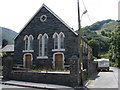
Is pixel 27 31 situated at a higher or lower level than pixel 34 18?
lower

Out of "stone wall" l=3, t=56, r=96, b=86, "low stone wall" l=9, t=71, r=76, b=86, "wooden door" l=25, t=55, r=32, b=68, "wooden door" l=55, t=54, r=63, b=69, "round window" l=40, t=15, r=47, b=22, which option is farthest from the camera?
"wooden door" l=25, t=55, r=32, b=68

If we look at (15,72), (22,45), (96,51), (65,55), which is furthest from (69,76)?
(96,51)

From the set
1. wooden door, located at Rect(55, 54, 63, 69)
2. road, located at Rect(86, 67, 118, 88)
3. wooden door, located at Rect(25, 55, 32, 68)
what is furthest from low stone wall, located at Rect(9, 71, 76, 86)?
wooden door, located at Rect(25, 55, 32, 68)

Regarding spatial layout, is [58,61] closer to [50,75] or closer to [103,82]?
[50,75]

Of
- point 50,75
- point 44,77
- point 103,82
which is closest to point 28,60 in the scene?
point 44,77

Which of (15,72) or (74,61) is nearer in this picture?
(74,61)

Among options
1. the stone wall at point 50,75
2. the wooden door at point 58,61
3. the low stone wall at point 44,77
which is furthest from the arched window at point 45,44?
the low stone wall at point 44,77

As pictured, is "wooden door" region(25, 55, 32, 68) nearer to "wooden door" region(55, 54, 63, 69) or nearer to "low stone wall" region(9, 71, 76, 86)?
"wooden door" region(55, 54, 63, 69)

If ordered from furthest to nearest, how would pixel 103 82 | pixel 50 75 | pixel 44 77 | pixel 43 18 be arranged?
pixel 43 18
pixel 103 82
pixel 44 77
pixel 50 75

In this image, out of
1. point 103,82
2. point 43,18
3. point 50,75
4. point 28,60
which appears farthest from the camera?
point 28,60

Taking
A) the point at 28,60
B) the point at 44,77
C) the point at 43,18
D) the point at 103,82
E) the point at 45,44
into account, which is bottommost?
the point at 103,82

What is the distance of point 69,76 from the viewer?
14.7 meters

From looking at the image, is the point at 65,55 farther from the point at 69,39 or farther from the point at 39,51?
the point at 39,51

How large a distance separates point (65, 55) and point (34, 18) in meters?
8.18
